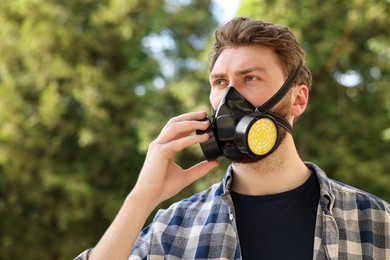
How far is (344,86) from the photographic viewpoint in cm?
1061

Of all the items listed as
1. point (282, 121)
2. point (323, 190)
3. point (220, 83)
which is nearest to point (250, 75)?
point (220, 83)

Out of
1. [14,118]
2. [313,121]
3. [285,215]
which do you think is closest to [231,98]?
[285,215]

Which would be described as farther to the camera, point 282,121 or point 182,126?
point 282,121

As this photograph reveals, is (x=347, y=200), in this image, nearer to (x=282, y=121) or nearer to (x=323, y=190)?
(x=323, y=190)

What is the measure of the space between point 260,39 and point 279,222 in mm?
667

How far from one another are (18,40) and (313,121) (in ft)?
18.6

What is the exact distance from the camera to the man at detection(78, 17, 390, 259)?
2.04m

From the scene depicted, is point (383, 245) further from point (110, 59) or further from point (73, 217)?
point (110, 59)

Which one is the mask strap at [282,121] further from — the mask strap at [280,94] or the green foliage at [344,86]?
the green foliage at [344,86]

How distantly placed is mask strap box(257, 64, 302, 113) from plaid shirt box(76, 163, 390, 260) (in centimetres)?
27

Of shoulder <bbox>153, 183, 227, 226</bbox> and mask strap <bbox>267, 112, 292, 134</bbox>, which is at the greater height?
mask strap <bbox>267, 112, 292, 134</bbox>

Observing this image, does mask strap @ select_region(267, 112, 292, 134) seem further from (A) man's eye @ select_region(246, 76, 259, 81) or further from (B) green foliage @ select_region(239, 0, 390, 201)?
(B) green foliage @ select_region(239, 0, 390, 201)

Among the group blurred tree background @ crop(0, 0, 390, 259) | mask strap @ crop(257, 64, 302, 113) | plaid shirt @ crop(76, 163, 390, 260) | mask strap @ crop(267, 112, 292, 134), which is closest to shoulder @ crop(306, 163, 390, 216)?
plaid shirt @ crop(76, 163, 390, 260)

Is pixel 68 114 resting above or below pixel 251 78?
below
